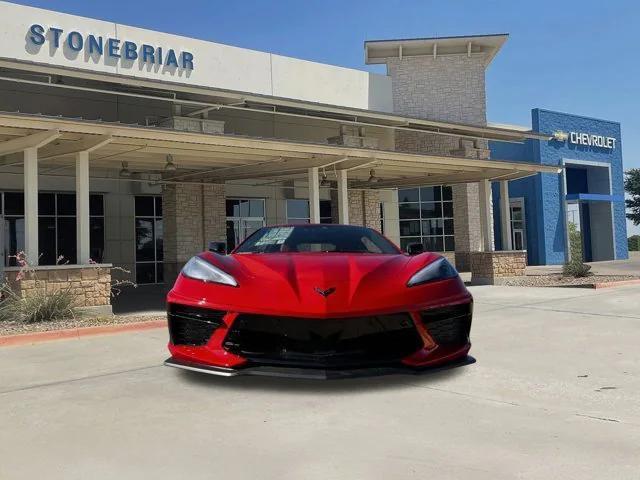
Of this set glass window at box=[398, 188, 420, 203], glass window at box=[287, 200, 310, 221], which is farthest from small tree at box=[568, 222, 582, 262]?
glass window at box=[287, 200, 310, 221]

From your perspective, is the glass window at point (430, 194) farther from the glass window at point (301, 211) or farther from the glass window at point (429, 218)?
the glass window at point (301, 211)

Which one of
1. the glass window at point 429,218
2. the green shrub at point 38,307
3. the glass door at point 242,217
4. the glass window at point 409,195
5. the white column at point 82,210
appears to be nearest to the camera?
the green shrub at point 38,307

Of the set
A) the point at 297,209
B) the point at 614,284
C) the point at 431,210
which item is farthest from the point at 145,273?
the point at 614,284

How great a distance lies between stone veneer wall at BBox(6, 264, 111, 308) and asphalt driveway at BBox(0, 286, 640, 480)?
4161 mm

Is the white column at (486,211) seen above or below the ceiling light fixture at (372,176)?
below

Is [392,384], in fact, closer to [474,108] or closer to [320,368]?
[320,368]

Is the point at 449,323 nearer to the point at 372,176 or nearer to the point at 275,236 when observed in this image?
the point at 275,236

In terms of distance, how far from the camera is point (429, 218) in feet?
88.3

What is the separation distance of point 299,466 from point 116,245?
1662cm

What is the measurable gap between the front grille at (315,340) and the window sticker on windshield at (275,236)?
65.1 inches

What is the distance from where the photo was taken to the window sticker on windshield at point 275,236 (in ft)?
18.6

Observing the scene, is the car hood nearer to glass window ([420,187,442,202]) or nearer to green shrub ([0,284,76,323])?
green shrub ([0,284,76,323])

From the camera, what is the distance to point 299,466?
2.99 meters

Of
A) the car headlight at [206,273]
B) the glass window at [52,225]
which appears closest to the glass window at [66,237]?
the glass window at [52,225]
